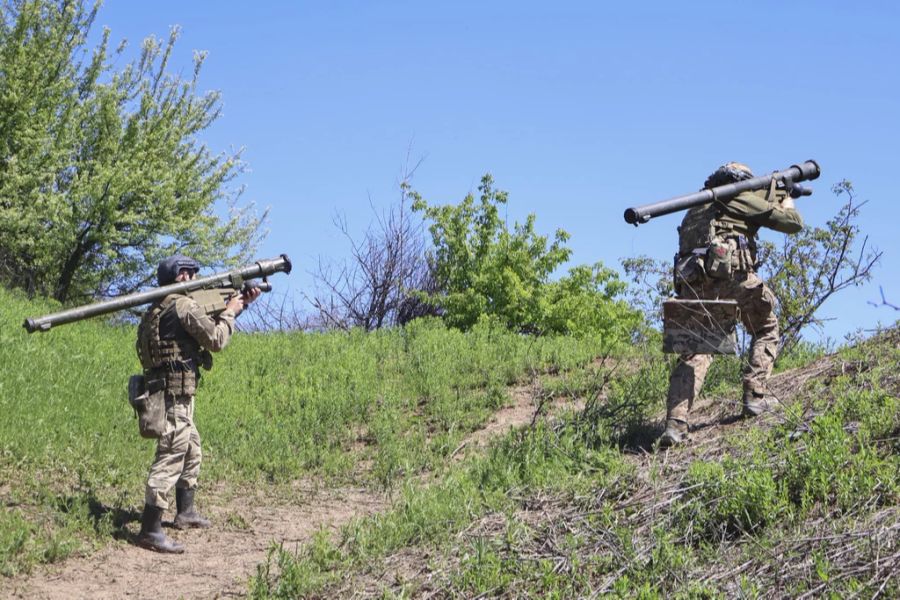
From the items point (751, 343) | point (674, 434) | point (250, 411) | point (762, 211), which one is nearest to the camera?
point (674, 434)

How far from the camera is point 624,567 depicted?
19.8 feet

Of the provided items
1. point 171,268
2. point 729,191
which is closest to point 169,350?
point 171,268

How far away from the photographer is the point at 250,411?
12922 mm

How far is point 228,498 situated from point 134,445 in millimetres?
1562

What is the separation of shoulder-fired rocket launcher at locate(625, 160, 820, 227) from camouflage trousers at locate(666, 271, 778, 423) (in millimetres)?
697

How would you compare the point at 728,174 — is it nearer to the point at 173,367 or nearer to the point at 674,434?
the point at 674,434

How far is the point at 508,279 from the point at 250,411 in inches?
427

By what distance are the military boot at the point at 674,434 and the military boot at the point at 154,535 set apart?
3.96m

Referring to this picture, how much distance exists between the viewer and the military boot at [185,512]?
8.90 meters

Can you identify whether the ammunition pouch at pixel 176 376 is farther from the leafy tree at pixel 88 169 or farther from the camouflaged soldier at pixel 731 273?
the leafy tree at pixel 88 169

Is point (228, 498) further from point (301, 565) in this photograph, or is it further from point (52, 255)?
point (52, 255)

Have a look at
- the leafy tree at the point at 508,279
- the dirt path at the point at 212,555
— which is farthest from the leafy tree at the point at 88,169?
the dirt path at the point at 212,555

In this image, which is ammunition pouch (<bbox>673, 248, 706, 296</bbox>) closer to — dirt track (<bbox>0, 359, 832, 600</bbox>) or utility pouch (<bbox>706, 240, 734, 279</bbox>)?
utility pouch (<bbox>706, 240, 734, 279</bbox>)

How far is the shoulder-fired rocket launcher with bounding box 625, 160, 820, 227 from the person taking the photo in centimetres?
811
